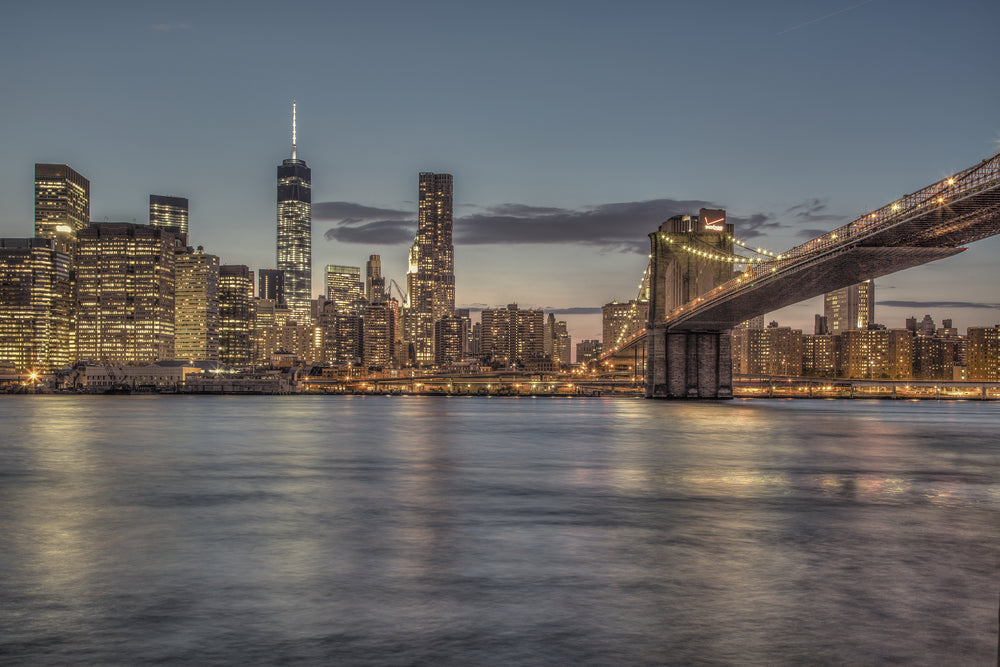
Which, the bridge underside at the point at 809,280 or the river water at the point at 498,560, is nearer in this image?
the river water at the point at 498,560

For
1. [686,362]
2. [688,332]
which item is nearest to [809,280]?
[688,332]

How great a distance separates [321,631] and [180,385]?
449ft

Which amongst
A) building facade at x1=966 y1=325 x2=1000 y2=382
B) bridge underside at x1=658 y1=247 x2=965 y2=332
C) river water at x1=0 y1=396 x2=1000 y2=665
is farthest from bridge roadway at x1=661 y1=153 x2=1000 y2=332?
building facade at x1=966 y1=325 x2=1000 y2=382

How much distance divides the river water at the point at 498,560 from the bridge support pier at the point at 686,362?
51.0 meters

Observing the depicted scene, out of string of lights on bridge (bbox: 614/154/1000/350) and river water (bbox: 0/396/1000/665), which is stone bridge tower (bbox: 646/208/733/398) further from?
river water (bbox: 0/396/1000/665)

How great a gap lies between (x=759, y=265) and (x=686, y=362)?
24.2m

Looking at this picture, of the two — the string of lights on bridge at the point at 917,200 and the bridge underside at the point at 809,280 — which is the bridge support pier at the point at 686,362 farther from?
the string of lights on bridge at the point at 917,200

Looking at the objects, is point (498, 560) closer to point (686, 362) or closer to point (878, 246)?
point (878, 246)

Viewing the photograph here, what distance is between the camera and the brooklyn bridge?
35.1 m

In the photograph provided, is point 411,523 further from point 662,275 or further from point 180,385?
point 180,385

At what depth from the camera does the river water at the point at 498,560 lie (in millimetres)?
8828

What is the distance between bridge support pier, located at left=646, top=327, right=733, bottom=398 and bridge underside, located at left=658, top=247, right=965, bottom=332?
5110 mm

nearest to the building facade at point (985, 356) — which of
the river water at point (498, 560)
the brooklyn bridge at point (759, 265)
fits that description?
the brooklyn bridge at point (759, 265)

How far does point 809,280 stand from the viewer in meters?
54.6
